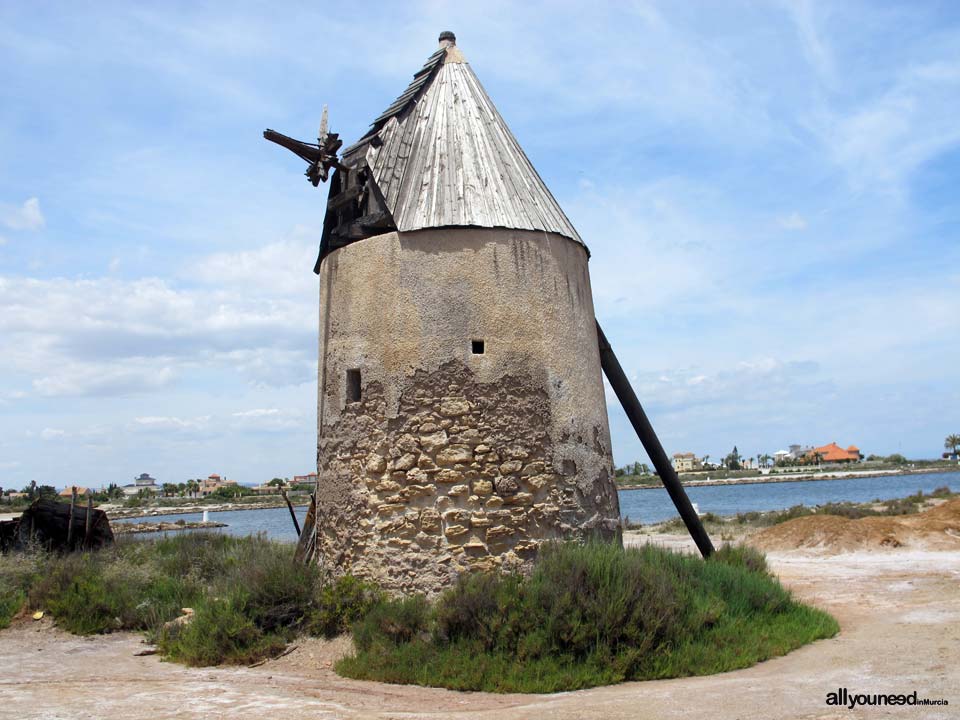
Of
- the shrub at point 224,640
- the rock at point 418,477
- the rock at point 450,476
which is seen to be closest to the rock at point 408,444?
the rock at point 418,477

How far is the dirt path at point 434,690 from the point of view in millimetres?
6117

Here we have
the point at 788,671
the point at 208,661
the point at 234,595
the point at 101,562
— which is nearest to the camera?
the point at 788,671

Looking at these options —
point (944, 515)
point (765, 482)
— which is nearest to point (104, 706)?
point (944, 515)

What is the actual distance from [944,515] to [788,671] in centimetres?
1389

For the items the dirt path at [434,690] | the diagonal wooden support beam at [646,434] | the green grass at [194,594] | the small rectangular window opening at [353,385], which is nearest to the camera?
the dirt path at [434,690]

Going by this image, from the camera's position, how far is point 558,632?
7.34 meters

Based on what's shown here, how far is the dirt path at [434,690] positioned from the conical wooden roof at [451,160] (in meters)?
4.63

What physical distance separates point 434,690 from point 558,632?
3.86 feet

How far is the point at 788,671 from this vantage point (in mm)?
7262

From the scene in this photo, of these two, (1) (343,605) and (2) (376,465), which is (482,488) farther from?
(1) (343,605)

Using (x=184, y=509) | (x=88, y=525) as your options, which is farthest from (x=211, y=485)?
(x=88, y=525)

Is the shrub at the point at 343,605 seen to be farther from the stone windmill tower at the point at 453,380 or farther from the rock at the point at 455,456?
the rock at the point at 455,456

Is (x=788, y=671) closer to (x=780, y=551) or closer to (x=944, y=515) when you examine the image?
(x=780, y=551)

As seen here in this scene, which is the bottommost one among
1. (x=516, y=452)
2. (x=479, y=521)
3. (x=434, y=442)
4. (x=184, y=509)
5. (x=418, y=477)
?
(x=184, y=509)
